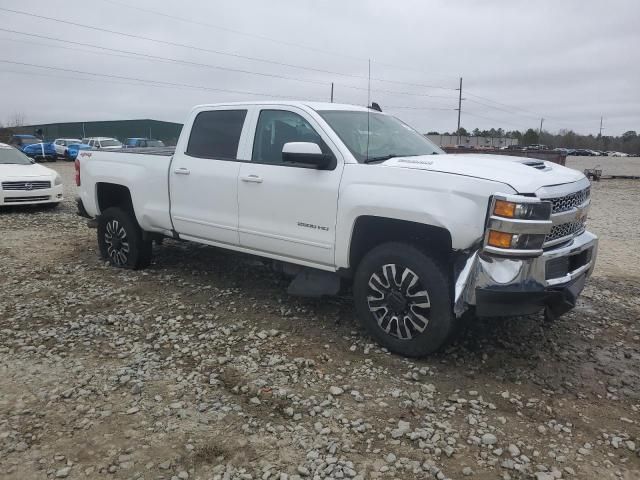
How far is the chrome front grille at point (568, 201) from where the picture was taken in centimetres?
371

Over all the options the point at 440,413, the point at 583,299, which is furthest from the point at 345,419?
the point at 583,299

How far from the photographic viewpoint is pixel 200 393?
3.61m

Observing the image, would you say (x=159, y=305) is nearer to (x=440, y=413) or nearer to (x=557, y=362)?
(x=440, y=413)

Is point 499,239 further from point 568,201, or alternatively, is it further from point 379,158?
point 379,158

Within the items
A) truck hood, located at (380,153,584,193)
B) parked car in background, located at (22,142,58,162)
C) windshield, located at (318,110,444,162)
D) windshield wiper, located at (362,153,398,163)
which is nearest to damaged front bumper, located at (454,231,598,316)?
truck hood, located at (380,153,584,193)

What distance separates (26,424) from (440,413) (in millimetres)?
2612

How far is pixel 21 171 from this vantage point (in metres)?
11.5

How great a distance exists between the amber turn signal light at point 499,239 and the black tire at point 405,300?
481 millimetres

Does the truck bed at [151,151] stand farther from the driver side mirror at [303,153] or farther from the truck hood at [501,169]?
the truck hood at [501,169]

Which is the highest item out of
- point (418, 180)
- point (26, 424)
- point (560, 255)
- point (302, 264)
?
point (418, 180)

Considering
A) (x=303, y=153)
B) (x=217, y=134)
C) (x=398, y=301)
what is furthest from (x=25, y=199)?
(x=398, y=301)

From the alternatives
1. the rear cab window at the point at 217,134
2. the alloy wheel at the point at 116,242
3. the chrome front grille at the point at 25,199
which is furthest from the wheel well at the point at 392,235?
the chrome front grille at the point at 25,199

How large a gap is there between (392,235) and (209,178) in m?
2.07

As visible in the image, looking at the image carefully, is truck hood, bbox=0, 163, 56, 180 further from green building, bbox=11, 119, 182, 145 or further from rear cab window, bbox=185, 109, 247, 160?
green building, bbox=11, 119, 182, 145
